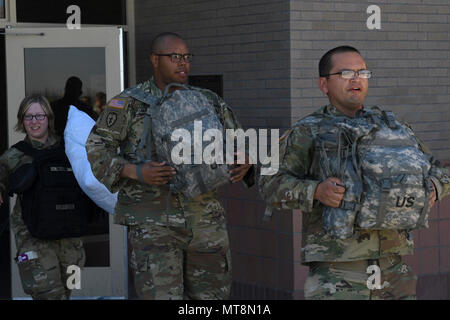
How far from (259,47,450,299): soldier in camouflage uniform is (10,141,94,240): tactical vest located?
1.77 meters

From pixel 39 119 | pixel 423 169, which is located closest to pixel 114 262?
pixel 39 119

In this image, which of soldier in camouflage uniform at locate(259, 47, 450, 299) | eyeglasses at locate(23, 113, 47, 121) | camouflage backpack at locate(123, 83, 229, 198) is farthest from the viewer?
eyeglasses at locate(23, 113, 47, 121)

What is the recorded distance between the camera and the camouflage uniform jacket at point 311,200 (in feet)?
13.7

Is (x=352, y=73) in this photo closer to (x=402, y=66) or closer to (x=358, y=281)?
(x=358, y=281)

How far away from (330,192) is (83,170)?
2103 mm

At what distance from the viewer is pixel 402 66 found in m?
7.19

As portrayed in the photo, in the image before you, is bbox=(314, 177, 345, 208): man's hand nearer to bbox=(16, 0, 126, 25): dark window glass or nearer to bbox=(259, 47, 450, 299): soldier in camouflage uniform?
bbox=(259, 47, 450, 299): soldier in camouflage uniform

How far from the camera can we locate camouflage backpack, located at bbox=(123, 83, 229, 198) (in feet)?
15.1

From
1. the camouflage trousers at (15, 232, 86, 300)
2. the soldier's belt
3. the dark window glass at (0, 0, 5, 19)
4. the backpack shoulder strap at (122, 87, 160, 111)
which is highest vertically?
the dark window glass at (0, 0, 5, 19)

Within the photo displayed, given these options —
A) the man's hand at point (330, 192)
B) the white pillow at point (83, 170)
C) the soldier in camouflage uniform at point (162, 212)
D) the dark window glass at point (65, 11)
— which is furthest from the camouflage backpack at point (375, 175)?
the dark window glass at point (65, 11)

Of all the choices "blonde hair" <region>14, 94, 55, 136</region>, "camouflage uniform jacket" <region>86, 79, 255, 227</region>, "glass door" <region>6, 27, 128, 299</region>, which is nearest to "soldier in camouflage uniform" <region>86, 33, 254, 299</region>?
"camouflage uniform jacket" <region>86, 79, 255, 227</region>

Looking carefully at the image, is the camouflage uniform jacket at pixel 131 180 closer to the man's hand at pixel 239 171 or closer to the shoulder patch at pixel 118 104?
the shoulder patch at pixel 118 104

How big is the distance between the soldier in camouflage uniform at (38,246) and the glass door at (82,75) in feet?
4.53

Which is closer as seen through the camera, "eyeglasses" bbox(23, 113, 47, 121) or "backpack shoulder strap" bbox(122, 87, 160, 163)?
"backpack shoulder strap" bbox(122, 87, 160, 163)
